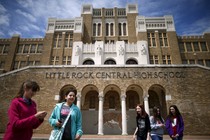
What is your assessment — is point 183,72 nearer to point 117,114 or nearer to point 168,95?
point 168,95

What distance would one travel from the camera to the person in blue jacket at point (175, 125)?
17.6 feet

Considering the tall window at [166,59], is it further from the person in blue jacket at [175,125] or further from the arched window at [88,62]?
the person in blue jacket at [175,125]

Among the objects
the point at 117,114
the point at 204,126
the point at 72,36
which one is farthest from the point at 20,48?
the point at 204,126

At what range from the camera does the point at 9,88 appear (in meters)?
16.3

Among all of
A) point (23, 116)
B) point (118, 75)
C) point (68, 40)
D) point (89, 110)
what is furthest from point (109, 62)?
point (23, 116)

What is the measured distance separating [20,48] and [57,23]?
31.1ft

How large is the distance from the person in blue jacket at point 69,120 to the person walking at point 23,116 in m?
0.63

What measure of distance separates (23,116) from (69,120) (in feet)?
3.44

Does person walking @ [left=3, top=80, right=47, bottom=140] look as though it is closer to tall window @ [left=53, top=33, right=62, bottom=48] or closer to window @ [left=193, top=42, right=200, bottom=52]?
tall window @ [left=53, top=33, right=62, bottom=48]

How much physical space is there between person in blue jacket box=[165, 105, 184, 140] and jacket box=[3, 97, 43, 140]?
182 inches

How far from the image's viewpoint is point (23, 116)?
2.88 metres

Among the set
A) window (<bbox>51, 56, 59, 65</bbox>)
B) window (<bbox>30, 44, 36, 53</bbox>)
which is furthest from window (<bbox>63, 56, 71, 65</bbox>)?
window (<bbox>30, 44, 36, 53</bbox>)

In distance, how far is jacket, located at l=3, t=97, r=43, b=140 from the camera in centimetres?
268

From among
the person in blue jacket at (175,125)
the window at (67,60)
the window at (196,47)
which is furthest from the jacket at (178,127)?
the window at (196,47)
